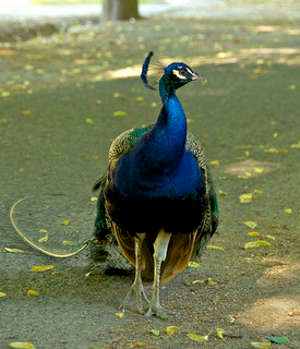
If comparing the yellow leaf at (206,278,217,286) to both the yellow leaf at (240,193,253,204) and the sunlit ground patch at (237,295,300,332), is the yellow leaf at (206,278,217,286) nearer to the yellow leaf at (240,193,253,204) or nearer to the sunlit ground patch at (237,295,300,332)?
the sunlit ground patch at (237,295,300,332)

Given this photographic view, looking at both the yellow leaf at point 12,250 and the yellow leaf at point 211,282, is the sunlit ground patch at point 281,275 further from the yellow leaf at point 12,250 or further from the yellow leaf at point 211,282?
the yellow leaf at point 12,250

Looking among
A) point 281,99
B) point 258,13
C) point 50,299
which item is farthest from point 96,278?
point 258,13

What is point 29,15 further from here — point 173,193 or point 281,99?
point 173,193

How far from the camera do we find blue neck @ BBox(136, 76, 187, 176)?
4.66m

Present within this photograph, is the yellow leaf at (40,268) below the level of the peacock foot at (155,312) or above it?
below

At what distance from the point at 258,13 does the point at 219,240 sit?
1850 cm

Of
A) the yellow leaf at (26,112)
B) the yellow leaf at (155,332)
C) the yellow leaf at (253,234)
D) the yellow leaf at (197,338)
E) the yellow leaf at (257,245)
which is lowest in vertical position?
the yellow leaf at (26,112)

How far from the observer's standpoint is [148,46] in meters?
17.1

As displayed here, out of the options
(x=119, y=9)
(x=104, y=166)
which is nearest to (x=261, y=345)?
(x=104, y=166)

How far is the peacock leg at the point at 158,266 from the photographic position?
503 centimetres

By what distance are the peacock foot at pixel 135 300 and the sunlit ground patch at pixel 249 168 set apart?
3.21m

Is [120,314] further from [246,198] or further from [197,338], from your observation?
[246,198]

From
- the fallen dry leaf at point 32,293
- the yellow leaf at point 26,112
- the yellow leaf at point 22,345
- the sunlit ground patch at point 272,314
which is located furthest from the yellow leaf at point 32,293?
the yellow leaf at point 26,112

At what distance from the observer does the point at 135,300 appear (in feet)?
17.4
